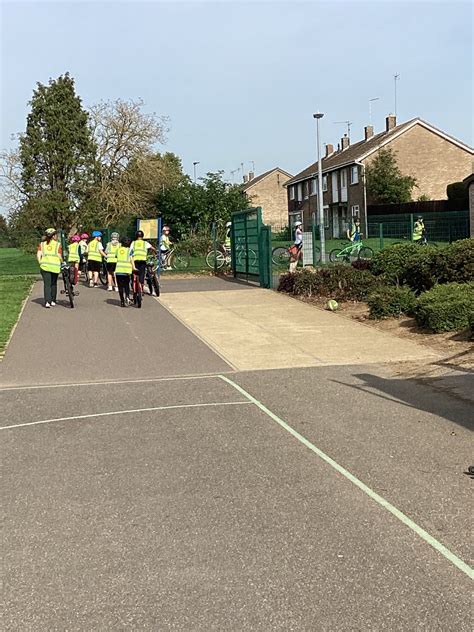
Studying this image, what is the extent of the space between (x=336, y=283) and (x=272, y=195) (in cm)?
6988

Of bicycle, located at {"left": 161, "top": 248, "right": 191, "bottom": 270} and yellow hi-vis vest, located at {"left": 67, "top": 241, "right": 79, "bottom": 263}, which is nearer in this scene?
yellow hi-vis vest, located at {"left": 67, "top": 241, "right": 79, "bottom": 263}

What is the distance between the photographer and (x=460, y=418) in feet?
22.8

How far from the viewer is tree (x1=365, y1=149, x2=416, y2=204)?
165 ft

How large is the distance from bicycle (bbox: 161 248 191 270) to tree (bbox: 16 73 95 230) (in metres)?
14.5

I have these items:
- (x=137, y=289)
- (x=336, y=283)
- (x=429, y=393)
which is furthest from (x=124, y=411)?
(x=336, y=283)

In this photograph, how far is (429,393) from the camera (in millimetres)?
8070

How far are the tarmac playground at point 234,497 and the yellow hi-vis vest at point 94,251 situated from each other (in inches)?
419

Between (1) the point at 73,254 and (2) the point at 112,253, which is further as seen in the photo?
(1) the point at 73,254

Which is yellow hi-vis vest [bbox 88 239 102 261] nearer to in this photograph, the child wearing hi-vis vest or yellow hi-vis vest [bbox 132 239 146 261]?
yellow hi-vis vest [bbox 132 239 146 261]

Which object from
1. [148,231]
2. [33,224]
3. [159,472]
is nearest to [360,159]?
[33,224]

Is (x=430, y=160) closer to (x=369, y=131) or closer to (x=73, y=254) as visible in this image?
(x=369, y=131)

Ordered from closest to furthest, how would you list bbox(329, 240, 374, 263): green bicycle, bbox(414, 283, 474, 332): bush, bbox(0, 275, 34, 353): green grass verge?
bbox(414, 283, 474, 332): bush
bbox(0, 275, 34, 353): green grass verge
bbox(329, 240, 374, 263): green bicycle

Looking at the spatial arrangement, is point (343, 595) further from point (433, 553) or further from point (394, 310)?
point (394, 310)

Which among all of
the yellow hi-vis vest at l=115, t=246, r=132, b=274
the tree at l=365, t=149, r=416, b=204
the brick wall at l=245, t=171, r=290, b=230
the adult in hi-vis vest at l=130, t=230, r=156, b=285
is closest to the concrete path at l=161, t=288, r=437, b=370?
the adult in hi-vis vest at l=130, t=230, r=156, b=285
